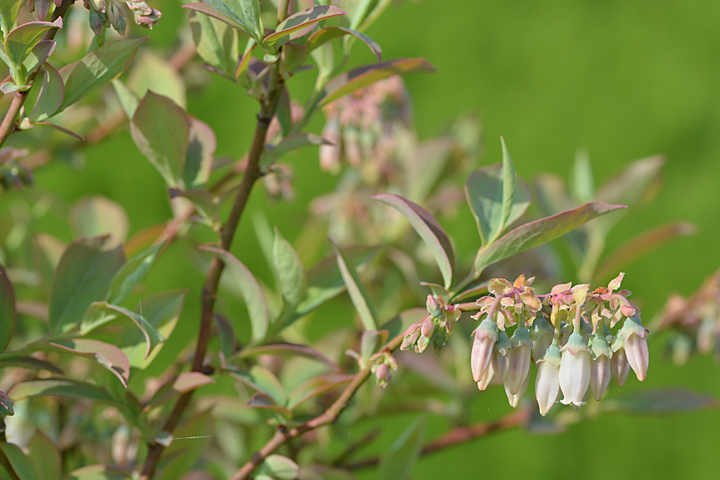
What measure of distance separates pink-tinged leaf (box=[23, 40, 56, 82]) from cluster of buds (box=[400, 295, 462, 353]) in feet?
0.96

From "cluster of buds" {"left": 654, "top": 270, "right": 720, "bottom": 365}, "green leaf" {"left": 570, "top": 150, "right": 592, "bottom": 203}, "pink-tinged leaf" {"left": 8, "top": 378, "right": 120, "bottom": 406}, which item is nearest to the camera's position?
"pink-tinged leaf" {"left": 8, "top": 378, "right": 120, "bottom": 406}

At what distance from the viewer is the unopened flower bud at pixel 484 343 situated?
0.46 meters

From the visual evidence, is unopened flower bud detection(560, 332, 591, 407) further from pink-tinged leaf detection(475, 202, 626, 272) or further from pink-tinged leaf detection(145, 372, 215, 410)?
pink-tinged leaf detection(145, 372, 215, 410)

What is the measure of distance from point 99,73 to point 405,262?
2.02ft

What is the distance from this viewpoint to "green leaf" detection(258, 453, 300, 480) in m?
0.60

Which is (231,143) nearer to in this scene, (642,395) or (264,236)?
(264,236)

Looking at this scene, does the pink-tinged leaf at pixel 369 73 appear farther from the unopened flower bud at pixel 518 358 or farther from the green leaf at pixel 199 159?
the unopened flower bud at pixel 518 358

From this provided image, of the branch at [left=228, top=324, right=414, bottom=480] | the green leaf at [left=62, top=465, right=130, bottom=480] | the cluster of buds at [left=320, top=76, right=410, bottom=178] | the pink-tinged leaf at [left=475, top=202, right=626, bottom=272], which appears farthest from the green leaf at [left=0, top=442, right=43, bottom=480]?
the cluster of buds at [left=320, top=76, right=410, bottom=178]

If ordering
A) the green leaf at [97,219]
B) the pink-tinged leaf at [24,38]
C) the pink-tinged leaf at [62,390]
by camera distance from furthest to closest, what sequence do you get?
the green leaf at [97,219]
the pink-tinged leaf at [62,390]
the pink-tinged leaf at [24,38]

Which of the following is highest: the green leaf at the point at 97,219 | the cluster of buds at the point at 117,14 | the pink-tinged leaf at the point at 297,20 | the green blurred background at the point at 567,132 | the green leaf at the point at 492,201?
the cluster of buds at the point at 117,14

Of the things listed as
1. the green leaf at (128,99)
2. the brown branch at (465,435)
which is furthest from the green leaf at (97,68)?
the brown branch at (465,435)

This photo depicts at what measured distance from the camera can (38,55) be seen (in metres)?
0.47

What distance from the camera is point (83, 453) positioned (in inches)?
37.8

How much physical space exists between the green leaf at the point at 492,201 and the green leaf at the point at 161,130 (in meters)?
0.24
